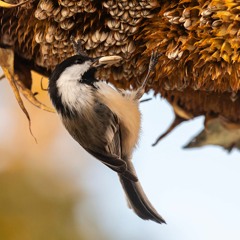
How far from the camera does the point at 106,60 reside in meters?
0.78

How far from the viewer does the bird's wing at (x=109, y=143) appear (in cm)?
80

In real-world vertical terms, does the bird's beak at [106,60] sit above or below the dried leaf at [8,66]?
above

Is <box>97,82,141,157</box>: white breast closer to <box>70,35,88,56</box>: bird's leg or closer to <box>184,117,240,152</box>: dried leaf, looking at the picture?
<box>70,35,88,56</box>: bird's leg

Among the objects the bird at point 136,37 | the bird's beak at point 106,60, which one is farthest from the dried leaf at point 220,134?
the bird's beak at point 106,60

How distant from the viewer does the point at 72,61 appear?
79 centimetres

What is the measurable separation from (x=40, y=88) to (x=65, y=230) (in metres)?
0.37

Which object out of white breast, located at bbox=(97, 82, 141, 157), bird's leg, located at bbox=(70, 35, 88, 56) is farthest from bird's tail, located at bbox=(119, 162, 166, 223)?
bird's leg, located at bbox=(70, 35, 88, 56)

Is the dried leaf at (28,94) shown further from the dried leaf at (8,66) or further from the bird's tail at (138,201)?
the bird's tail at (138,201)

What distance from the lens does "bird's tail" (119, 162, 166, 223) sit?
2.85 feet

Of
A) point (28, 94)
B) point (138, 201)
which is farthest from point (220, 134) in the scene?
point (28, 94)

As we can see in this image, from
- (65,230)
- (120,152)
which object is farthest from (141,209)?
(65,230)

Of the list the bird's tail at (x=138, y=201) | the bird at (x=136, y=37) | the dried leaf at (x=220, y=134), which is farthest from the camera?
the dried leaf at (x=220, y=134)

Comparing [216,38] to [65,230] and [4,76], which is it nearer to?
[4,76]

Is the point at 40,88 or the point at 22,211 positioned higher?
the point at 40,88
